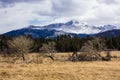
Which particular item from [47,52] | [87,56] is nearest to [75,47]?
[47,52]

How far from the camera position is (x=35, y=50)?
5527 inches

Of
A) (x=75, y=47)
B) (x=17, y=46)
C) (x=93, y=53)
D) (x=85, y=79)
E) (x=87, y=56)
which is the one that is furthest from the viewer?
(x=75, y=47)

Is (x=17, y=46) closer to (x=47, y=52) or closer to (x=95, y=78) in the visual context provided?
(x=47, y=52)

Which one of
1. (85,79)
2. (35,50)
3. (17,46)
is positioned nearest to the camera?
(85,79)

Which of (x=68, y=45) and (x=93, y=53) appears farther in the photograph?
(x=68, y=45)

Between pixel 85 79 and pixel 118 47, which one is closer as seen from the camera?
pixel 85 79

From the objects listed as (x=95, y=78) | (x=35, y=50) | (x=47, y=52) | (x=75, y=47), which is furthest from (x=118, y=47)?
(x=95, y=78)

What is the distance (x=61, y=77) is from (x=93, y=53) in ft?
171

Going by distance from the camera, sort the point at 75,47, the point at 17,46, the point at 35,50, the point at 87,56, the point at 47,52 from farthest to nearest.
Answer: the point at 35,50, the point at 75,47, the point at 47,52, the point at 17,46, the point at 87,56

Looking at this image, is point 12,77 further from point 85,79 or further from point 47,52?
point 47,52

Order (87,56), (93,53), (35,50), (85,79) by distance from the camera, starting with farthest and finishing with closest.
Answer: (35,50) → (93,53) → (87,56) → (85,79)

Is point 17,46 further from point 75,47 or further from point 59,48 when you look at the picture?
point 59,48

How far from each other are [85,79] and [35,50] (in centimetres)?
11208

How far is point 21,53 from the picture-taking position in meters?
85.4
